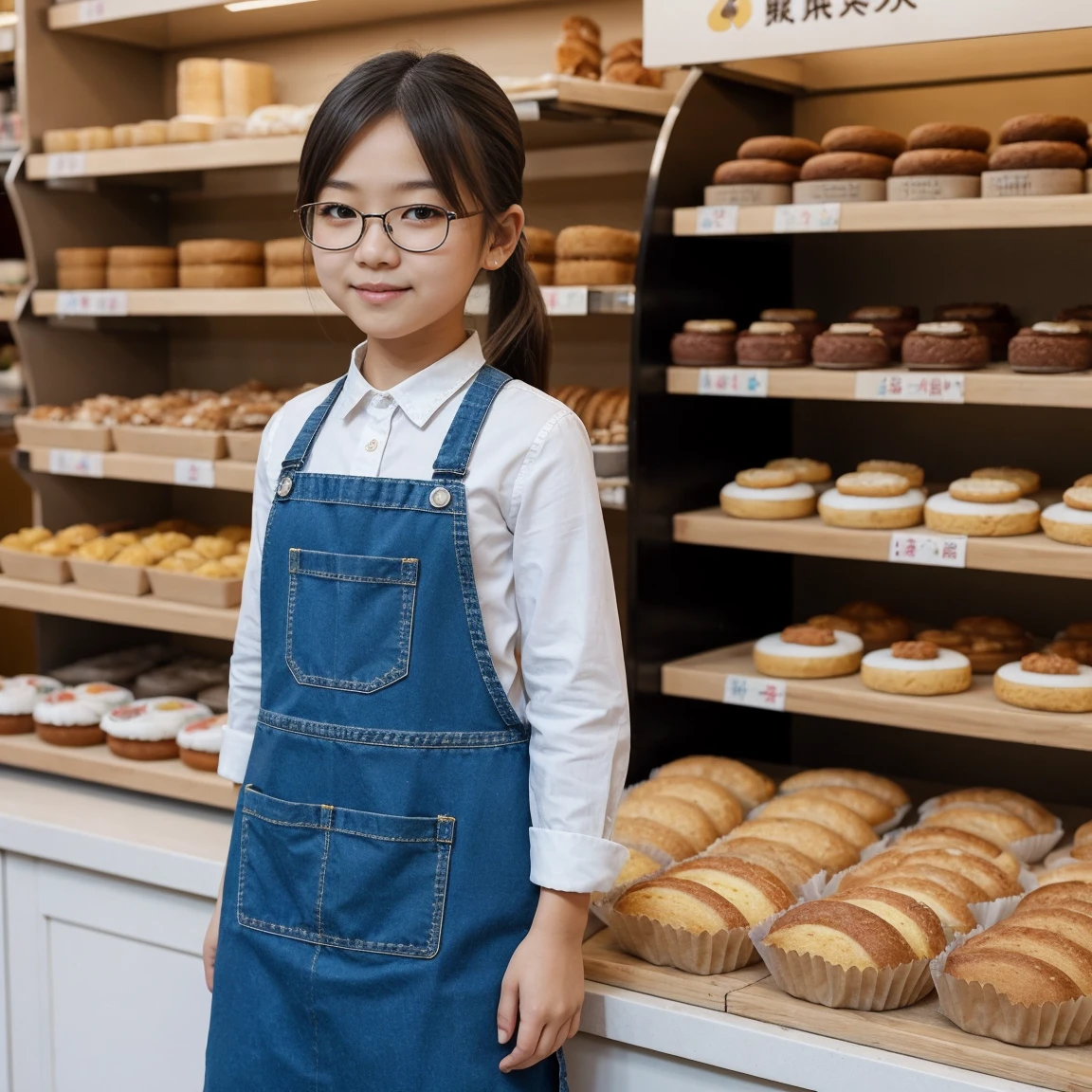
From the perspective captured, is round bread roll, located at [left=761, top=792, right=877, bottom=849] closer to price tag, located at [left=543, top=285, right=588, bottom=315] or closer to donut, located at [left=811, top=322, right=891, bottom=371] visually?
donut, located at [left=811, top=322, right=891, bottom=371]

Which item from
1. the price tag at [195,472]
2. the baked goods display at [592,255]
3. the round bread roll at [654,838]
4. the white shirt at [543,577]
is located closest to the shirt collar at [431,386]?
the white shirt at [543,577]

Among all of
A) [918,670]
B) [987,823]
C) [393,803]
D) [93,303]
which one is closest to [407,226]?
[393,803]

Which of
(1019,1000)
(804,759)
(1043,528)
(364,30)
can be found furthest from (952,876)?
(364,30)

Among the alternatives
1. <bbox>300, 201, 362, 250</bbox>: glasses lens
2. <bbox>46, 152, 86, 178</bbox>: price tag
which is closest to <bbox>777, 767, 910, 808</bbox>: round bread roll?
<bbox>300, 201, 362, 250</bbox>: glasses lens

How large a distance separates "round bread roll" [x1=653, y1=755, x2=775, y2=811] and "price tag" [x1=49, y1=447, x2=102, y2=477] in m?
1.48

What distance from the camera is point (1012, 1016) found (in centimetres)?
162

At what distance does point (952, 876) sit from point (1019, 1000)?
361 mm

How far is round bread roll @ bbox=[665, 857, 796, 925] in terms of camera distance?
1.88m

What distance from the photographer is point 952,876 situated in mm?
1965

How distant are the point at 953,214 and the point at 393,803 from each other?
129cm

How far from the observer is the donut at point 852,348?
93.8 inches

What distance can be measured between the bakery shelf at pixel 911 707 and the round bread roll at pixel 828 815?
5.9 inches

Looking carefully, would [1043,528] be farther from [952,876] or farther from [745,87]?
[745,87]

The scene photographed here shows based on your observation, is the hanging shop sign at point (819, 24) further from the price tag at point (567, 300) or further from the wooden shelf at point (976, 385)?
the wooden shelf at point (976, 385)
